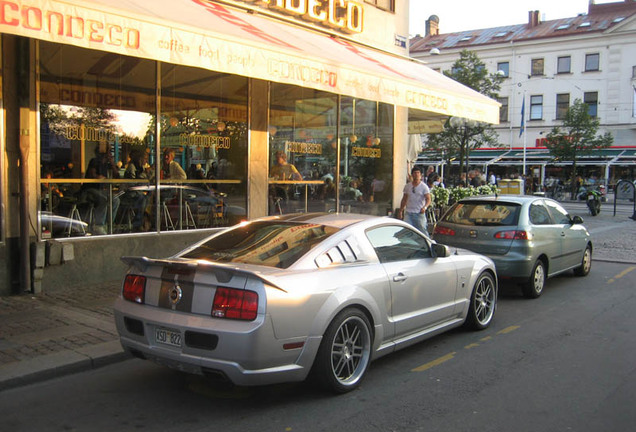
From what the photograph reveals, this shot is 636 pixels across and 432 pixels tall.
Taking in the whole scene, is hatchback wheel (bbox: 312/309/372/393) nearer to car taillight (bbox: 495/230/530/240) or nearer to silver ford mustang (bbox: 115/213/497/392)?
silver ford mustang (bbox: 115/213/497/392)

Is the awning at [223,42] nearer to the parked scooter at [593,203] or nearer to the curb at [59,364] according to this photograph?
the curb at [59,364]

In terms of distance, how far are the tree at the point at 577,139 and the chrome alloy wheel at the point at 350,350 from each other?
36368mm

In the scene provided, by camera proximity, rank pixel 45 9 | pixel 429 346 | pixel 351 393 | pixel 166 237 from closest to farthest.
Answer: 1. pixel 351 393
2. pixel 45 9
3. pixel 429 346
4. pixel 166 237

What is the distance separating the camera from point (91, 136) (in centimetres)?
892

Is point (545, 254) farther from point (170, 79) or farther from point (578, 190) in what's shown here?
point (578, 190)

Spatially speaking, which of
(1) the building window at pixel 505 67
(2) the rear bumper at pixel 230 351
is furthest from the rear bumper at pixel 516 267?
(1) the building window at pixel 505 67

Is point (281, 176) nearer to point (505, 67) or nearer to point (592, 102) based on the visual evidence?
point (592, 102)

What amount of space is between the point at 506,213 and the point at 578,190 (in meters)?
32.0

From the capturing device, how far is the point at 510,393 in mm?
4664

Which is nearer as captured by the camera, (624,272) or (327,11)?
(624,272)

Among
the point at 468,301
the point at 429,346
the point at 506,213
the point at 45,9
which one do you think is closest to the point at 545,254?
the point at 506,213

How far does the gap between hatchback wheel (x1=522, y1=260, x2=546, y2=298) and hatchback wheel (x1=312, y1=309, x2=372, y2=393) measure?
4.49 m

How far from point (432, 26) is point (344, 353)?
56413 mm

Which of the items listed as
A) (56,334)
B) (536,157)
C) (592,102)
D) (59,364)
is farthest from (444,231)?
(592,102)
